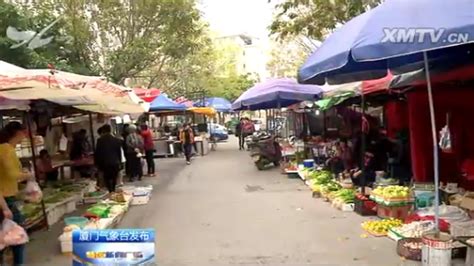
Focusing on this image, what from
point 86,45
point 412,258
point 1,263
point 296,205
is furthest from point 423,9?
point 86,45

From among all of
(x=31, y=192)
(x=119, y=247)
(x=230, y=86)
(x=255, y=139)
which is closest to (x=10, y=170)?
(x=31, y=192)

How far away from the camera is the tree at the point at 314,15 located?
1681 centimetres

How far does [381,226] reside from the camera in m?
8.33

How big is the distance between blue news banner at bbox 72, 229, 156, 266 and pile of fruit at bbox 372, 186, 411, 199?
4.69m

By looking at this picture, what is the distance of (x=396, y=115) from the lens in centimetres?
1251

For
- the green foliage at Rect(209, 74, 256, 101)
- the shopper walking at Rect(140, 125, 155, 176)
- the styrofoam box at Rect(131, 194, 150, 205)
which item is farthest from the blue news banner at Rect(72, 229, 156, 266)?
the green foliage at Rect(209, 74, 256, 101)

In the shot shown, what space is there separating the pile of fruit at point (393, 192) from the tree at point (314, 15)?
826 centimetres

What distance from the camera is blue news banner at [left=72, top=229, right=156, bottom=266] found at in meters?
5.31

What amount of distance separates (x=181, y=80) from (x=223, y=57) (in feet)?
56.4

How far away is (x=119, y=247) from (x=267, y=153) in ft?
44.9

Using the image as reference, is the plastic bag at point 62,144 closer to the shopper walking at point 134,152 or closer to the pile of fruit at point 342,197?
the shopper walking at point 134,152

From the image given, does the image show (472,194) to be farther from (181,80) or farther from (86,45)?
(181,80)

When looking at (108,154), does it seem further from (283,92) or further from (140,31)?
(140,31)

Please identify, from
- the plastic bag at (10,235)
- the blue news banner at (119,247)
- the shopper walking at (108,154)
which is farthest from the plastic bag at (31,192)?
the shopper walking at (108,154)
